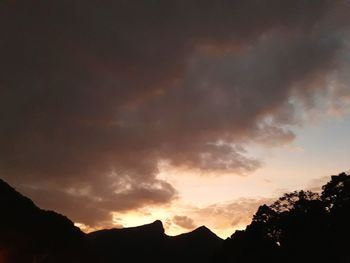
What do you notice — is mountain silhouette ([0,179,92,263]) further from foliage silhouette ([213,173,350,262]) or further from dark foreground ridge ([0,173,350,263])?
foliage silhouette ([213,173,350,262])

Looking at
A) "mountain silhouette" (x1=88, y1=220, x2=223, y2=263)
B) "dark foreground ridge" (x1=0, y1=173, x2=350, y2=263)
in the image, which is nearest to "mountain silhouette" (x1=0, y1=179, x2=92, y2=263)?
"dark foreground ridge" (x1=0, y1=173, x2=350, y2=263)

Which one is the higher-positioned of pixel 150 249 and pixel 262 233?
pixel 150 249

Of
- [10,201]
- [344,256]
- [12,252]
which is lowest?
[12,252]

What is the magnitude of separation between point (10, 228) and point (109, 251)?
144m

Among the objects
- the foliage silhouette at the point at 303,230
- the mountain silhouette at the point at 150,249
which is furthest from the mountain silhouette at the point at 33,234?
the mountain silhouette at the point at 150,249

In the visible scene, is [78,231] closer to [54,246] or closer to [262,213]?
[54,246]

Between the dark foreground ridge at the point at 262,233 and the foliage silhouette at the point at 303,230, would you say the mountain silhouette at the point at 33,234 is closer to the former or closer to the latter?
the dark foreground ridge at the point at 262,233

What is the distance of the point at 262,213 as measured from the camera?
194ft

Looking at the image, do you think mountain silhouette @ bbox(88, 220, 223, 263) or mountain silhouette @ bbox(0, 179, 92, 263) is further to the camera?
mountain silhouette @ bbox(88, 220, 223, 263)

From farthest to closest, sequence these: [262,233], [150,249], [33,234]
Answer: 1. [150,249]
2. [262,233]
3. [33,234]

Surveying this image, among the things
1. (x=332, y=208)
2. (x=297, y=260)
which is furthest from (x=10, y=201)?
(x=332, y=208)

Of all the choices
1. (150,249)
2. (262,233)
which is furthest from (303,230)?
(150,249)

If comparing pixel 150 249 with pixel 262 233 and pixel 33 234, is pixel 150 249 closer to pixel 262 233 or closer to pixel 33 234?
pixel 262 233

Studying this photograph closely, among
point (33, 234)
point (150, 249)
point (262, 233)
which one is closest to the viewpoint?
point (33, 234)
